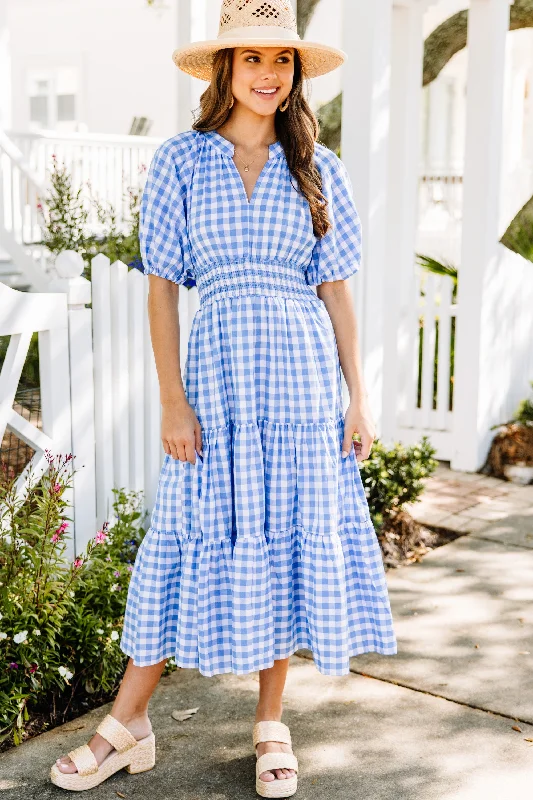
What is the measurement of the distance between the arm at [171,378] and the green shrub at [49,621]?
1.68 feet

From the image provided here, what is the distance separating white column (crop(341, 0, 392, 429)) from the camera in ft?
14.9

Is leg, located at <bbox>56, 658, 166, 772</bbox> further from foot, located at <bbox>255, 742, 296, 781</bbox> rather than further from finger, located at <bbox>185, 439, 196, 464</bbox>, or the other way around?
finger, located at <bbox>185, 439, 196, 464</bbox>

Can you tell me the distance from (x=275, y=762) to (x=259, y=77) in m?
1.76

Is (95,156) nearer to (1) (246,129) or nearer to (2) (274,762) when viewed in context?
(1) (246,129)

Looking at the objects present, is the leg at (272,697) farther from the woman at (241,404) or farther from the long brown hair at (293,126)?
the long brown hair at (293,126)

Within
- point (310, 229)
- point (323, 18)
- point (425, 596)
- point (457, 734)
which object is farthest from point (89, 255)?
point (323, 18)

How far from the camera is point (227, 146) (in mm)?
2527

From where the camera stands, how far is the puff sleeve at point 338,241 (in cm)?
266

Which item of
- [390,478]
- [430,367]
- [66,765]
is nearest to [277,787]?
[66,765]

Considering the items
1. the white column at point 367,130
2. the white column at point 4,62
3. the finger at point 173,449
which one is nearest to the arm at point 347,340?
the finger at point 173,449

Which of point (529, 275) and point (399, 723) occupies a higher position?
point (529, 275)

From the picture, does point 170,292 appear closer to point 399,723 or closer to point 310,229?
point 310,229

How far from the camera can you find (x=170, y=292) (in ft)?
8.40

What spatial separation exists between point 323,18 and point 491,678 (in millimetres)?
10956
